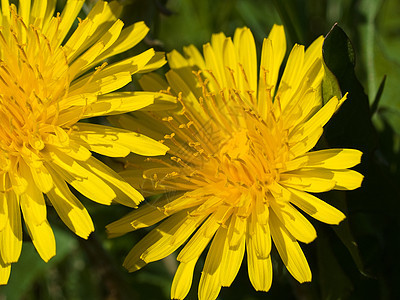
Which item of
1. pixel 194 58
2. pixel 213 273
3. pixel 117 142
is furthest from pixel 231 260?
pixel 194 58

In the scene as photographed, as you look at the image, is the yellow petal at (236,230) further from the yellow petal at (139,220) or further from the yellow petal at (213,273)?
the yellow petal at (139,220)

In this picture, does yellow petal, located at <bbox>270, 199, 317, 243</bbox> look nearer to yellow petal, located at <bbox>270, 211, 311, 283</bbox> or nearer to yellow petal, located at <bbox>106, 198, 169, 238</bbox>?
yellow petal, located at <bbox>270, 211, 311, 283</bbox>

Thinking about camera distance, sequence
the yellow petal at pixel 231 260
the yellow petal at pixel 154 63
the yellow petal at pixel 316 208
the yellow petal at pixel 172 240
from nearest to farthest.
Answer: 1. the yellow petal at pixel 316 208
2. the yellow petal at pixel 231 260
3. the yellow petal at pixel 172 240
4. the yellow petal at pixel 154 63

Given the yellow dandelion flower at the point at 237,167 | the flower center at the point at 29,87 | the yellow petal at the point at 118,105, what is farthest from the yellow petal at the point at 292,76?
the flower center at the point at 29,87

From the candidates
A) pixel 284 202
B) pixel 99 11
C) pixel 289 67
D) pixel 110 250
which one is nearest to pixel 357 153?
pixel 284 202

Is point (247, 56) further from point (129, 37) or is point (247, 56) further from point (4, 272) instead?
point (4, 272)

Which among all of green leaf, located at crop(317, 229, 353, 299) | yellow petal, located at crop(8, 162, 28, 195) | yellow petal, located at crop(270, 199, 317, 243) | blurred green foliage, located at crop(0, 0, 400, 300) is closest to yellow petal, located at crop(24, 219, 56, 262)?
yellow petal, located at crop(8, 162, 28, 195)

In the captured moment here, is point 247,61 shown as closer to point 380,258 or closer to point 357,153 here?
point 357,153
